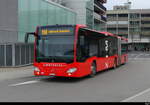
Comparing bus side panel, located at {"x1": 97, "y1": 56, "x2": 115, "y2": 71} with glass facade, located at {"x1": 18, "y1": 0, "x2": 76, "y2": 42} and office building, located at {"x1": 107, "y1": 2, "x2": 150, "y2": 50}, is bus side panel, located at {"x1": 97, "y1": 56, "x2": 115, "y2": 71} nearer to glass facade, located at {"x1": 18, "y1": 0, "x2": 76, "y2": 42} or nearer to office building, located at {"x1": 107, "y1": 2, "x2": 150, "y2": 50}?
glass facade, located at {"x1": 18, "y1": 0, "x2": 76, "y2": 42}

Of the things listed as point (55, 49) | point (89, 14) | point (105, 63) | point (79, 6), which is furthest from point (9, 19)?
point (89, 14)

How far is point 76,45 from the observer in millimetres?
13250

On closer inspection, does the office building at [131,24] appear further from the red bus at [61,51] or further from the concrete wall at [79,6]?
the red bus at [61,51]

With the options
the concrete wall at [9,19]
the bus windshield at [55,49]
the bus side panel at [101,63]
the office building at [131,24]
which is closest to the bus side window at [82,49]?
the bus windshield at [55,49]

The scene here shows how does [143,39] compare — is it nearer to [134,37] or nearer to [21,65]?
[134,37]

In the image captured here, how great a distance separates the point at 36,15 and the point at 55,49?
1529cm

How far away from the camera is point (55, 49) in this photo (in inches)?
525

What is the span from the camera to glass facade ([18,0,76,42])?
83.0ft

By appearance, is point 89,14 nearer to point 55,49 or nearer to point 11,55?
point 11,55

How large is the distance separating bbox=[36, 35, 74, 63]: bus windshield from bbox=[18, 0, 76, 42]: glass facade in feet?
38.1

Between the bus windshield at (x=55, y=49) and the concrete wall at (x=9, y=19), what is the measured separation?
431 inches

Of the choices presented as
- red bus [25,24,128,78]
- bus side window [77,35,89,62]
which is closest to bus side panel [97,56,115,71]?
red bus [25,24,128,78]

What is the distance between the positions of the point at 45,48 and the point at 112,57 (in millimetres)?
9082

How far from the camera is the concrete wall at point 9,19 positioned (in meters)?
24.0
